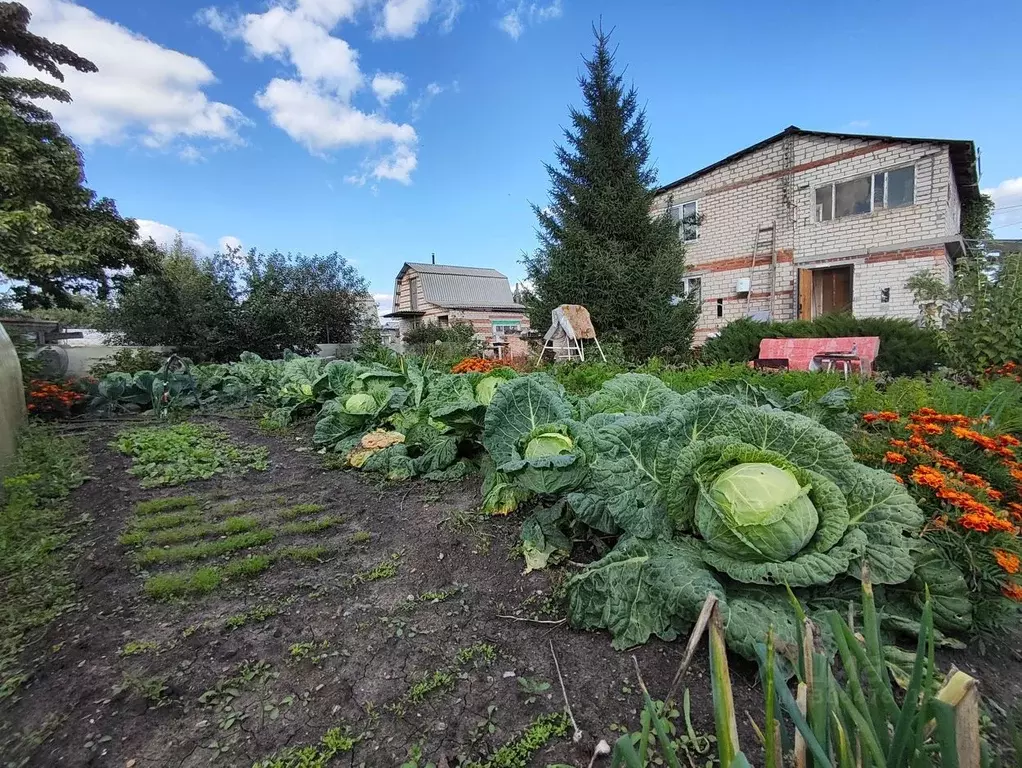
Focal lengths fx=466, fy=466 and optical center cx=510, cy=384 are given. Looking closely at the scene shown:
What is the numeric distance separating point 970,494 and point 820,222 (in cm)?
1279

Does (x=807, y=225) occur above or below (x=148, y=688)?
above

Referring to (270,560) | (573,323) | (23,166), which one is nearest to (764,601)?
(270,560)

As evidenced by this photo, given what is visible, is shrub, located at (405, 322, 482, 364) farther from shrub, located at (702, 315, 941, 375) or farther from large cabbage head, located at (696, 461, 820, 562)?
large cabbage head, located at (696, 461, 820, 562)

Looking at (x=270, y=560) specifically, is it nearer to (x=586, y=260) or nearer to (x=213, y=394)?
(x=213, y=394)

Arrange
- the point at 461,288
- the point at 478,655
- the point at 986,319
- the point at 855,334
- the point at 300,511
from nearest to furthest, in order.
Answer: the point at 478,655 → the point at 300,511 → the point at 986,319 → the point at 855,334 → the point at 461,288

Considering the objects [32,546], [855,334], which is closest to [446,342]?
[855,334]

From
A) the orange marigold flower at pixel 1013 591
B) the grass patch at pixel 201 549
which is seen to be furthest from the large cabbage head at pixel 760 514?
the grass patch at pixel 201 549

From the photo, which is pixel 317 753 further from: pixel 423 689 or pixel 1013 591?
pixel 1013 591

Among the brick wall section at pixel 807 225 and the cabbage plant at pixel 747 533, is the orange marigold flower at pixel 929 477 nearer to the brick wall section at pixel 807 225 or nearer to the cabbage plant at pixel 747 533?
the cabbage plant at pixel 747 533

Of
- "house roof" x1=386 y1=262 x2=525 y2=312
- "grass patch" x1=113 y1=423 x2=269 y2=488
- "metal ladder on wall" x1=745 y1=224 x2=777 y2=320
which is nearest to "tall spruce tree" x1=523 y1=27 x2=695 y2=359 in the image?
"metal ladder on wall" x1=745 y1=224 x2=777 y2=320

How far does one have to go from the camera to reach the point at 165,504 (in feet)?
10.4

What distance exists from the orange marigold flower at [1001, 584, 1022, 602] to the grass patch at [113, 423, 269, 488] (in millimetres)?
4567

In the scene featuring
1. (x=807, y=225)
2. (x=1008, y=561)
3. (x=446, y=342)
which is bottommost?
(x=1008, y=561)

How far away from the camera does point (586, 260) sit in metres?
10.7
